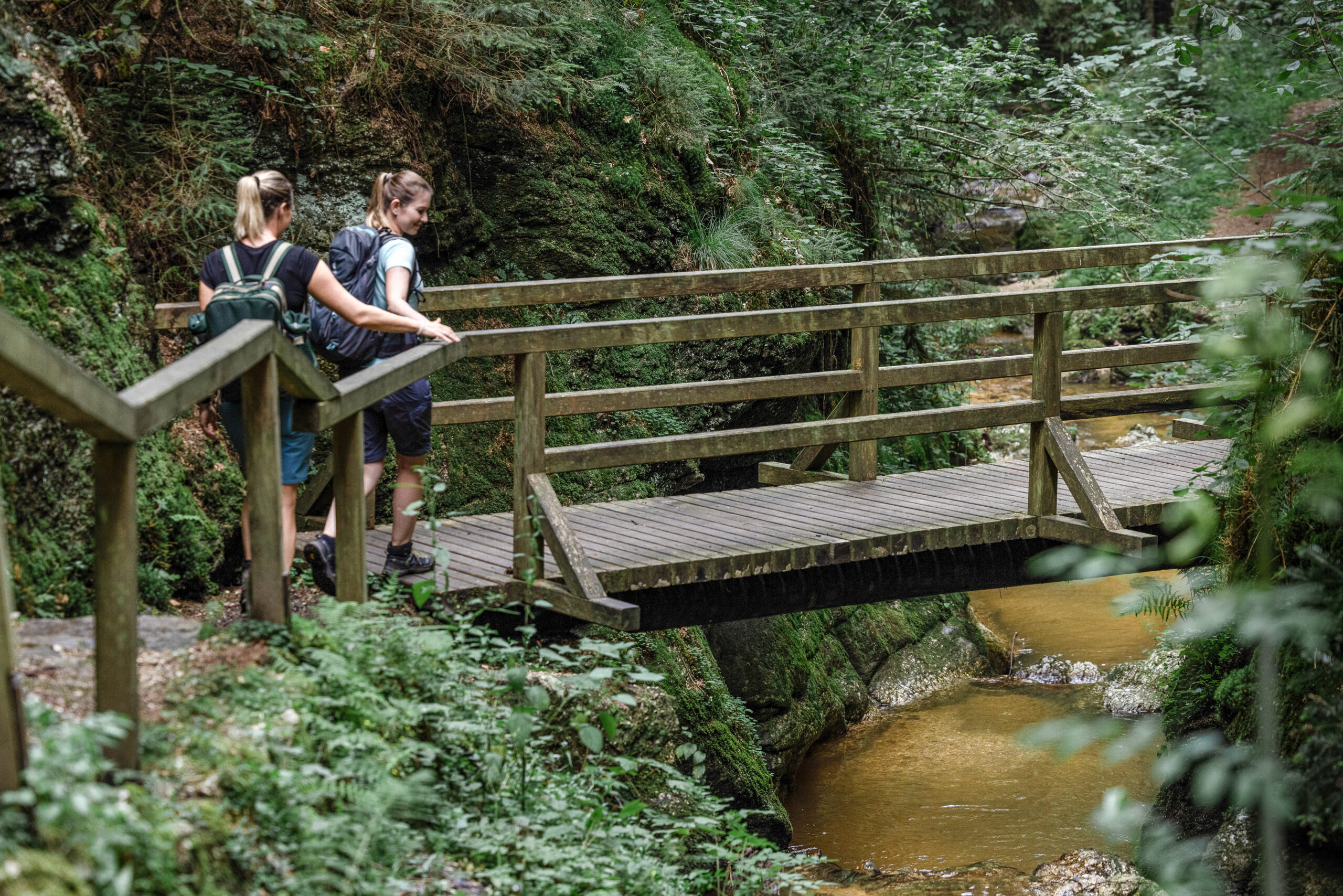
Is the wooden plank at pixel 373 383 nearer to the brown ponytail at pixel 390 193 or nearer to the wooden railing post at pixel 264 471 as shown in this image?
the wooden railing post at pixel 264 471

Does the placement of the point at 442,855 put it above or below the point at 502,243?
below

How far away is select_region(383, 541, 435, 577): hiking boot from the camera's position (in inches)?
209

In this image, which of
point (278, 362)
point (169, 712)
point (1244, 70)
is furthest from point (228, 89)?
point (1244, 70)

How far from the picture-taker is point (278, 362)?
3.47 m

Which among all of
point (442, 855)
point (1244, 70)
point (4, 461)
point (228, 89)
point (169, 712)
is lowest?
point (442, 855)

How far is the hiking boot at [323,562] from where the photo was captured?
16.4ft

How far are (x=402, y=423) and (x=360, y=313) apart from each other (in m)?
0.67

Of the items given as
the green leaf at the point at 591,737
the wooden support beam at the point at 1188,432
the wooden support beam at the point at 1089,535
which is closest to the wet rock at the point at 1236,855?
the wooden support beam at the point at 1089,535

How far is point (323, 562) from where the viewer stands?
502cm

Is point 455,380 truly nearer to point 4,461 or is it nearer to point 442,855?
point 4,461

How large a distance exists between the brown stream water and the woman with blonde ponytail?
186 inches

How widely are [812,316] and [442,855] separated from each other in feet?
12.0

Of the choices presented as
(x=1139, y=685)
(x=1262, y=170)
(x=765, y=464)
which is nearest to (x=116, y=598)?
(x=765, y=464)

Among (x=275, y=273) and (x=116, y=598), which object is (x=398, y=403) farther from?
(x=116, y=598)
